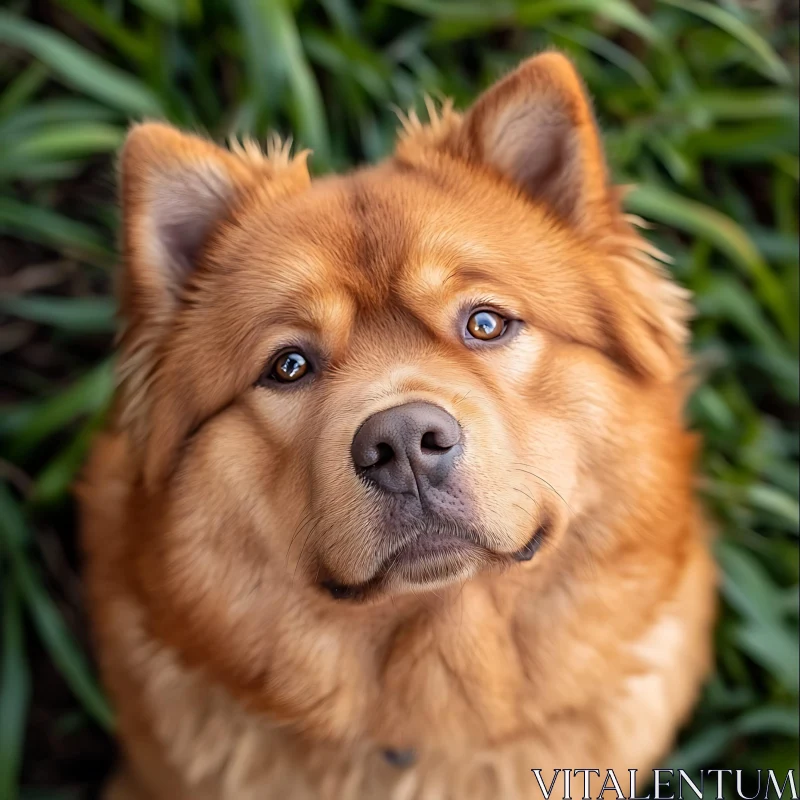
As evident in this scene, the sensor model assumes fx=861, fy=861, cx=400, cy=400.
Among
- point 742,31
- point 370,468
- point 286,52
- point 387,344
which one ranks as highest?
point 742,31

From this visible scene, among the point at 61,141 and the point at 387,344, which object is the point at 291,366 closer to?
the point at 387,344

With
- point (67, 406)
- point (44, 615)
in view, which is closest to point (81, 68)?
point (67, 406)

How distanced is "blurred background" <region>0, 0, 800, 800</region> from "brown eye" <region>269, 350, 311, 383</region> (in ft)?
4.12

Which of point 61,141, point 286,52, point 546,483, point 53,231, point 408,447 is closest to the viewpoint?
point 408,447

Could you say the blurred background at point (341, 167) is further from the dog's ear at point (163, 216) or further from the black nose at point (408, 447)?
the black nose at point (408, 447)

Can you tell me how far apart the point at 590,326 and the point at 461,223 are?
1.17ft

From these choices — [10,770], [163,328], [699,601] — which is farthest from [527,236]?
[10,770]

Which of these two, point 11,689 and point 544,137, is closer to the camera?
point 544,137

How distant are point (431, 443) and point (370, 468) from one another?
0.13 m

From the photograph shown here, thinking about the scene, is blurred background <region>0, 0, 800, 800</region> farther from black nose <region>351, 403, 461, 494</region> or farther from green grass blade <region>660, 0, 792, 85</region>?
black nose <region>351, 403, 461, 494</region>

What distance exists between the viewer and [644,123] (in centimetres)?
303

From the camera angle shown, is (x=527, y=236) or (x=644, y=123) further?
(x=644, y=123)

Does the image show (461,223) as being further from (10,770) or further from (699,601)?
(10,770)

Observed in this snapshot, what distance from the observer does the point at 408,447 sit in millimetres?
1498
